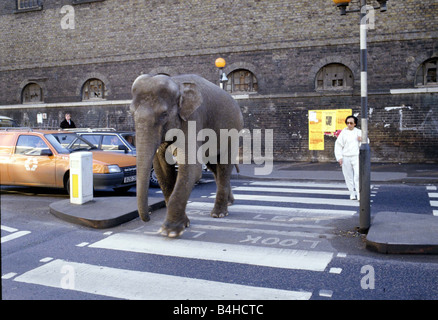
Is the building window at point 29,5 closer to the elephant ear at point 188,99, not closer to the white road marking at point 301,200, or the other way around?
the white road marking at point 301,200

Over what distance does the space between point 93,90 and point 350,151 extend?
668 inches

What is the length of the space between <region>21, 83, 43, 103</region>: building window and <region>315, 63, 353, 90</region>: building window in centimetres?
1565

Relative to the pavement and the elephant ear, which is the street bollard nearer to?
the pavement

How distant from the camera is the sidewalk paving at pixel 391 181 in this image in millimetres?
5648

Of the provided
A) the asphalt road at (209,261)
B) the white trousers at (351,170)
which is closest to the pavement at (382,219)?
the asphalt road at (209,261)

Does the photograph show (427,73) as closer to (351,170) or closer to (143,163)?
(351,170)

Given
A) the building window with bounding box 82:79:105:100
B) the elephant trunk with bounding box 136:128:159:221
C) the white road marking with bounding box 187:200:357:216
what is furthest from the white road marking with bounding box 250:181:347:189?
the building window with bounding box 82:79:105:100

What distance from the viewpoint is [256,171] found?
54.5ft

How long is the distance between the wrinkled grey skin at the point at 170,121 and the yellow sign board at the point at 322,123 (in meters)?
12.0

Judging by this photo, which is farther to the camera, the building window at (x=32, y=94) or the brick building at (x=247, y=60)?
the building window at (x=32, y=94)

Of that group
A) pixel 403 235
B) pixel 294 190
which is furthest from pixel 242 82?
pixel 403 235

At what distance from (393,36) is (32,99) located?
19.3m

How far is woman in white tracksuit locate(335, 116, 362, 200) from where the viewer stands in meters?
9.89
